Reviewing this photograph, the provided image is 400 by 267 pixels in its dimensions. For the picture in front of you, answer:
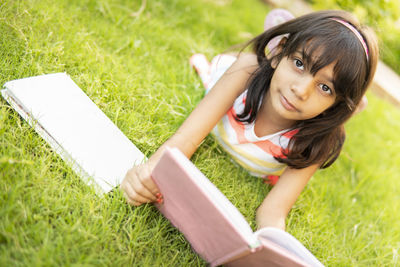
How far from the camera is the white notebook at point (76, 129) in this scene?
5.22 ft

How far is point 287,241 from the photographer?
132 cm

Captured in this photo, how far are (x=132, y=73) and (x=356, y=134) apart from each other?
2.02 metres

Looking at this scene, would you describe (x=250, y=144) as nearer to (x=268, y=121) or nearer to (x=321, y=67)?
(x=268, y=121)

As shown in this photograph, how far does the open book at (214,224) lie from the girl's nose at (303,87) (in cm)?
63

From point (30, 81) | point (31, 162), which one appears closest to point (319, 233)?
point (31, 162)

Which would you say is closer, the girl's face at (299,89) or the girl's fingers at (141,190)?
the girl's fingers at (141,190)

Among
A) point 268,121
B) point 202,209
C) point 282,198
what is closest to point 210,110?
point 268,121

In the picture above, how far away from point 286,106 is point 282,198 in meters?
0.50

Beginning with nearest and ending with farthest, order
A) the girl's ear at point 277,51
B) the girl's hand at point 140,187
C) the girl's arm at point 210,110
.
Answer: the girl's hand at point 140,187 → the girl's arm at point 210,110 → the girl's ear at point 277,51

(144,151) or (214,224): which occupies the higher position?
(214,224)

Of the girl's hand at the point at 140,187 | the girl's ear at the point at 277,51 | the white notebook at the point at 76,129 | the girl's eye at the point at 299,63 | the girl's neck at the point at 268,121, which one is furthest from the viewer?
the girl's neck at the point at 268,121

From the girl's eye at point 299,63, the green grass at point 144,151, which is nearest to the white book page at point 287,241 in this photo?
the green grass at point 144,151

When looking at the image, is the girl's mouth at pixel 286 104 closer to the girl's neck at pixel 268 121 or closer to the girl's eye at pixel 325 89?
the girl's eye at pixel 325 89

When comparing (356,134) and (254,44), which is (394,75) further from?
(254,44)
